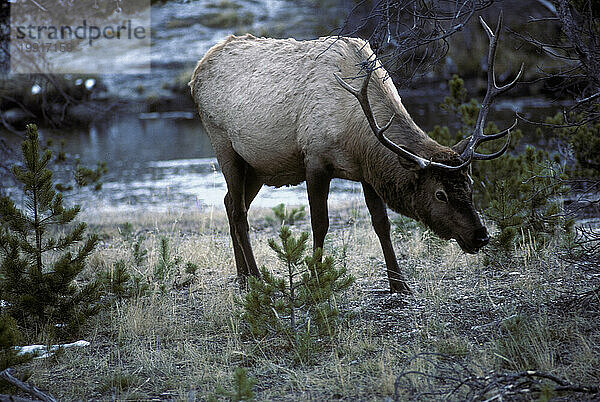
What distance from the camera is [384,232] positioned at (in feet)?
19.3

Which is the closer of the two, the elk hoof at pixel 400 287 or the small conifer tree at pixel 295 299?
the small conifer tree at pixel 295 299

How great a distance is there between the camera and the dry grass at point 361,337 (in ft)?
12.7

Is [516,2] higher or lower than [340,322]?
higher

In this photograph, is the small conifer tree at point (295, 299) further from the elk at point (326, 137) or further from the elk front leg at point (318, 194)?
the elk front leg at point (318, 194)

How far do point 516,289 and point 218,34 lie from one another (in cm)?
3427

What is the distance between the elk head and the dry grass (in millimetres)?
623

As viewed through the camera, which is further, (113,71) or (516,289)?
(113,71)

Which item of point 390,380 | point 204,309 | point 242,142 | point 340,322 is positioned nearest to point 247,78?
point 242,142

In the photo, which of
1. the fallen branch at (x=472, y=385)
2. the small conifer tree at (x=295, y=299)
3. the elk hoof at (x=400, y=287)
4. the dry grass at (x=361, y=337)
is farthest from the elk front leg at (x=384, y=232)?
the fallen branch at (x=472, y=385)

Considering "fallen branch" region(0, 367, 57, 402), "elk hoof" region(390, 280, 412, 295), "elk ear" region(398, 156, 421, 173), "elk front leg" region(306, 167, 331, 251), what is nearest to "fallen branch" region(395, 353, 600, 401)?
"elk ear" region(398, 156, 421, 173)

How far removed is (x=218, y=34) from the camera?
123 feet

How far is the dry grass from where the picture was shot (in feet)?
12.7

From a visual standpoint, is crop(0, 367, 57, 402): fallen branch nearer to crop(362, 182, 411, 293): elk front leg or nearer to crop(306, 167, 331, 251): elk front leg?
crop(306, 167, 331, 251): elk front leg

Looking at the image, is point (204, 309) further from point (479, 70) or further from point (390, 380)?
point (479, 70)
